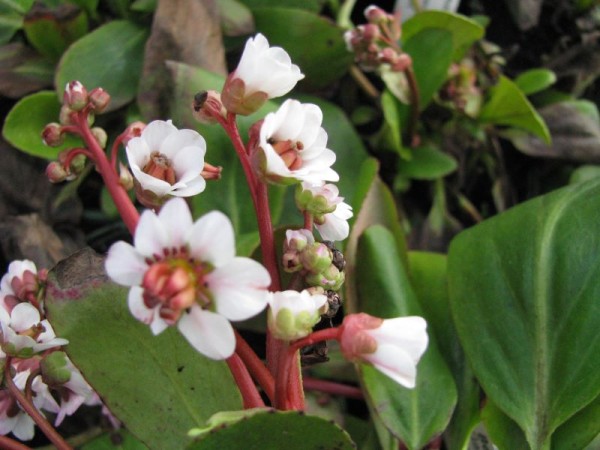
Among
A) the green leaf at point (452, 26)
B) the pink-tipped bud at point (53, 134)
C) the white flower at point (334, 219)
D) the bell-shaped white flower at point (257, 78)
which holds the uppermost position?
the bell-shaped white flower at point (257, 78)

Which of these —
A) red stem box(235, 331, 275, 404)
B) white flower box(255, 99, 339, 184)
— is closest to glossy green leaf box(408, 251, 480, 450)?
red stem box(235, 331, 275, 404)

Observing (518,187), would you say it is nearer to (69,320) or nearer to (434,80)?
(434,80)

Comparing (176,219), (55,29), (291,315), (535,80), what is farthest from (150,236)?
(535,80)

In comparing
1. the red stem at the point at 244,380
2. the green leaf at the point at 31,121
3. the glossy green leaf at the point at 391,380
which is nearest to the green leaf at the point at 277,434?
the red stem at the point at 244,380

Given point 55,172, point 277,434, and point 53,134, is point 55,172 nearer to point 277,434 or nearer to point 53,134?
point 53,134

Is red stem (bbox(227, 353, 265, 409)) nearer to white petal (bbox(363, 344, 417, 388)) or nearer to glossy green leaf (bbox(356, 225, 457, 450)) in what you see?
white petal (bbox(363, 344, 417, 388))

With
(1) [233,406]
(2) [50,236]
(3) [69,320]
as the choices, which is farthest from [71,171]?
(2) [50,236]

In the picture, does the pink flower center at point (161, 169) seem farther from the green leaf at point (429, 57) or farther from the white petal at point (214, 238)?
the green leaf at point (429, 57)
